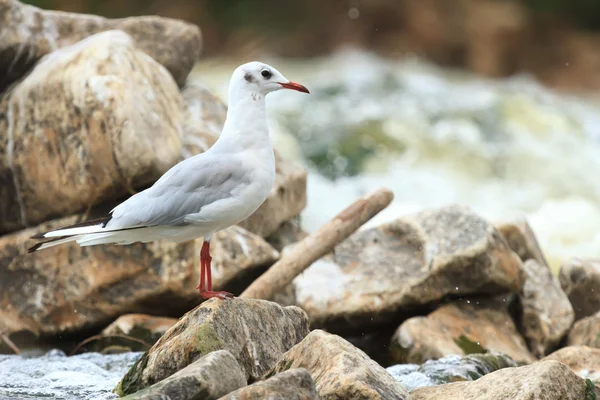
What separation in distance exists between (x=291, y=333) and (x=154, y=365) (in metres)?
0.77

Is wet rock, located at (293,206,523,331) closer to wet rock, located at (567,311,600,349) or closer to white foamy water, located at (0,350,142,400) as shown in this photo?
wet rock, located at (567,311,600,349)

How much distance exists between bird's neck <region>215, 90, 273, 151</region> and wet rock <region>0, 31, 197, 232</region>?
170 centimetres

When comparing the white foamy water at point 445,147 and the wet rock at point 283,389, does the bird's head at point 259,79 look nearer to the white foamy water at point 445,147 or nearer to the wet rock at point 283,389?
the wet rock at point 283,389

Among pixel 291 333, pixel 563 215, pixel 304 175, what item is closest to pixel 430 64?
pixel 563 215

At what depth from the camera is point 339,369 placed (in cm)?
410

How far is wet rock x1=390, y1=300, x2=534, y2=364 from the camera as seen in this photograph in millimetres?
6195

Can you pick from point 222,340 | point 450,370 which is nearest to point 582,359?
point 450,370

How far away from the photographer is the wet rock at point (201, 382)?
369 cm

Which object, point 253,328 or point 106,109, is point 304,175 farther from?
point 253,328

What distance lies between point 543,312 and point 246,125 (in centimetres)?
318

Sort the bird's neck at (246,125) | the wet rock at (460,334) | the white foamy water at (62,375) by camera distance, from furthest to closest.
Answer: the wet rock at (460,334) → the white foamy water at (62,375) → the bird's neck at (246,125)

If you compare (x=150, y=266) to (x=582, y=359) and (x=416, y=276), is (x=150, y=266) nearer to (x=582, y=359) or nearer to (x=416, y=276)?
(x=416, y=276)

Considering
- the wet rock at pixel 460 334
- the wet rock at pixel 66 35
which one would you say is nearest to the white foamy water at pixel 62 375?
the wet rock at pixel 460 334

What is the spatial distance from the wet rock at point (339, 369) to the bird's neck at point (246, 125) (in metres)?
1.02
